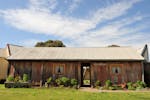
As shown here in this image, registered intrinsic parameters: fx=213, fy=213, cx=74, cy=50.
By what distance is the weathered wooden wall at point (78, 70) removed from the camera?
82.3 ft

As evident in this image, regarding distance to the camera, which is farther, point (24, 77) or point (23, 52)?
point (23, 52)

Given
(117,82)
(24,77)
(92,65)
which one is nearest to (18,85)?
(24,77)

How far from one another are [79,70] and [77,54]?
2.64 m

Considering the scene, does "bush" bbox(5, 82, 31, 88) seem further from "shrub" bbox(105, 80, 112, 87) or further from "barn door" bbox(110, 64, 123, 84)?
"barn door" bbox(110, 64, 123, 84)

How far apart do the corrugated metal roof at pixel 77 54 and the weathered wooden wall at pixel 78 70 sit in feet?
2.03

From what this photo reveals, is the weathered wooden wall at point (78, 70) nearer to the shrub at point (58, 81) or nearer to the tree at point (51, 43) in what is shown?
Answer: the shrub at point (58, 81)

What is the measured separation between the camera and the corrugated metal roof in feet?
84.1

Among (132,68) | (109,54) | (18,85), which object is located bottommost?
(18,85)

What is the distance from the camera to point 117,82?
25.0m

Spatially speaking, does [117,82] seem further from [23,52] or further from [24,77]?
[23,52]

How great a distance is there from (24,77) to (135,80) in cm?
1295

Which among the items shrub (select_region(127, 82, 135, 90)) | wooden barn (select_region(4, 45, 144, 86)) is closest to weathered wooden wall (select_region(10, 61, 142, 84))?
wooden barn (select_region(4, 45, 144, 86))

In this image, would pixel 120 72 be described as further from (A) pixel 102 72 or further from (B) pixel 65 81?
(B) pixel 65 81

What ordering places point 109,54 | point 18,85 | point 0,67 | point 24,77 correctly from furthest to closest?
point 0,67
point 109,54
point 24,77
point 18,85
